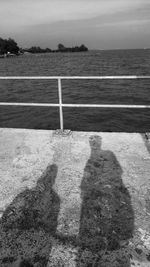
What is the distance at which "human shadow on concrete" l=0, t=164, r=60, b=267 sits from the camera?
2.44 m

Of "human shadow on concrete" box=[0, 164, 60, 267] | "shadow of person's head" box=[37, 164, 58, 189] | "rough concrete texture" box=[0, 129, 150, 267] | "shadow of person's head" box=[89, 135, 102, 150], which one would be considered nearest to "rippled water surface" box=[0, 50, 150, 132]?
"shadow of person's head" box=[89, 135, 102, 150]

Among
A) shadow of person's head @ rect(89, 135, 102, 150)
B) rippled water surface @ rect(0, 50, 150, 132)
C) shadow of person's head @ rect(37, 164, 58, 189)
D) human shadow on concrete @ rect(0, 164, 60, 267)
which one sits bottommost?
rippled water surface @ rect(0, 50, 150, 132)

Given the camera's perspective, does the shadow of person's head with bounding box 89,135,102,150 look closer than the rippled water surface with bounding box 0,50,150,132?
Yes

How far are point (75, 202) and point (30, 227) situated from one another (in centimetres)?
61

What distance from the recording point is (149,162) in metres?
4.06

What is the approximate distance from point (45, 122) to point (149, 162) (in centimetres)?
1083

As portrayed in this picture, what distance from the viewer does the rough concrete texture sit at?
8.12 feet

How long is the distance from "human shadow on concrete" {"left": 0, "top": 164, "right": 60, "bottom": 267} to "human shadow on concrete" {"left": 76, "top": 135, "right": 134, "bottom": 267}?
32cm

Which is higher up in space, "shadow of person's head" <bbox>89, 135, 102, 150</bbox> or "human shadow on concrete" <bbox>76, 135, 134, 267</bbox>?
"shadow of person's head" <bbox>89, 135, 102, 150</bbox>

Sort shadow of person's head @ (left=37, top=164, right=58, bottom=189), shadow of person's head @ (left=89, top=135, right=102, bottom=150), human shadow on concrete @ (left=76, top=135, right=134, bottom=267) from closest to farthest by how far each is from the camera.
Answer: human shadow on concrete @ (left=76, top=135, right=134, bottom=267) < shadow of person's head @ (left=37, top=164, right=58, bottom=189) < shadow of person's head @ (left=89, top=135, right=102, bottom=150)

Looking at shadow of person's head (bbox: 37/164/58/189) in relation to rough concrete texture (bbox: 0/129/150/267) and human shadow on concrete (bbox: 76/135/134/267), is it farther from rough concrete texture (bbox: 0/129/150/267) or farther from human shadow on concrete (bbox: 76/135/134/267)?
human shadow on concrete (bbox: 76/135/134/267)

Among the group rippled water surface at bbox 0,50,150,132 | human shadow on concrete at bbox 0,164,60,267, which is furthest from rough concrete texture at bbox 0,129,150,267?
rippled water surface at bbox 0,50,150,132

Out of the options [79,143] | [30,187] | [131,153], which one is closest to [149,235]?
[30,187]

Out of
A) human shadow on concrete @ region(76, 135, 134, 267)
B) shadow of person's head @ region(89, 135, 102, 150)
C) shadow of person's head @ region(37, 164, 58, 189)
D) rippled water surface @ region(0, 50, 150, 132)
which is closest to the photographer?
human shadow on concrete @ region(76, 135, 134, 267)
